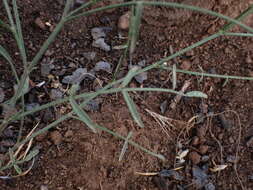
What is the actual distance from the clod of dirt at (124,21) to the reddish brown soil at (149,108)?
0.03m

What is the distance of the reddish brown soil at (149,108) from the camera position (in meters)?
1.47

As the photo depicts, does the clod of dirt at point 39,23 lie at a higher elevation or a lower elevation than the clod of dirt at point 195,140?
higher

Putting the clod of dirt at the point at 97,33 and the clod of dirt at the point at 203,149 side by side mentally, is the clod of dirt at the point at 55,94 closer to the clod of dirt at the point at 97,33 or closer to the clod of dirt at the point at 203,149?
the clod of dirt at the point at 97,33

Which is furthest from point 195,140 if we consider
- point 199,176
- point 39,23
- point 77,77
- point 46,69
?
point 39,23

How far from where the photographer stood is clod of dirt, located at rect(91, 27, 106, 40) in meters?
1.70

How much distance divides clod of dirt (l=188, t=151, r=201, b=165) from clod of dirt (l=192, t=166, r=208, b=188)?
0.03m

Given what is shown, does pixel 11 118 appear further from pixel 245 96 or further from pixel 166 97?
pixel 245 96

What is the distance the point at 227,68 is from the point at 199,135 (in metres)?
0.36

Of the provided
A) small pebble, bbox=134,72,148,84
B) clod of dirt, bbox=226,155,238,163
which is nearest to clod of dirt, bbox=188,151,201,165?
clod of dirt, bbox=226,155,238,163

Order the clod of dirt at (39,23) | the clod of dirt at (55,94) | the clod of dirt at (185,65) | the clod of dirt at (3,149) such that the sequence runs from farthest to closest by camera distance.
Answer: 1. the clod of dirt at (185,65)
2. the clod of dirt at (39,23)
3. the clod of dirt at (55,94)
4. the clod of dirt at (3,149)

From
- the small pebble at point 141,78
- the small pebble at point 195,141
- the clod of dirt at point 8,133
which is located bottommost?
the small pebble at point 195,141

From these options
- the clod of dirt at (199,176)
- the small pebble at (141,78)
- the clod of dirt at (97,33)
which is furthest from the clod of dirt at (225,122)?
the clod of dirt at (97,33)

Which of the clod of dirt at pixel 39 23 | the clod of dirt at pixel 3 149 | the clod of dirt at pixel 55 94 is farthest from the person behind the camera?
the clod of dirt at pixel 39 23

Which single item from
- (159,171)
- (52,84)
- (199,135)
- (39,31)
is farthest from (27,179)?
(199,135)
